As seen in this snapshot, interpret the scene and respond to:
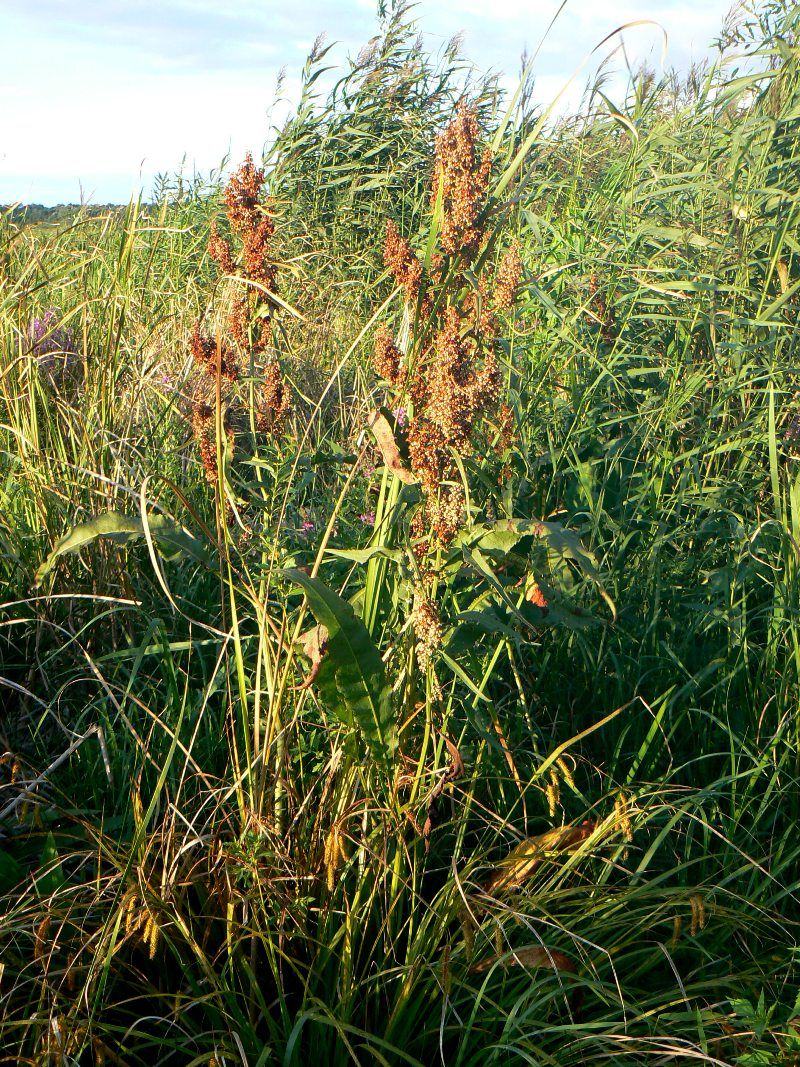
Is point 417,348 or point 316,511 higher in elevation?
point 417,348

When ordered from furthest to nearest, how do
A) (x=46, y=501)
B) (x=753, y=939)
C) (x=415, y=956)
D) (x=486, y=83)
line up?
(x=486, y=83) < (x=46, y=501) < (x=753, y=939) < (x=415, y=956)

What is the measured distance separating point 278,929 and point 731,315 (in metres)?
2.01

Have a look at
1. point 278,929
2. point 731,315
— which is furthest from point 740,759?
point 731,315

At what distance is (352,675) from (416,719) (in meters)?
0.26

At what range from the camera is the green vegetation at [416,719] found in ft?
4.51

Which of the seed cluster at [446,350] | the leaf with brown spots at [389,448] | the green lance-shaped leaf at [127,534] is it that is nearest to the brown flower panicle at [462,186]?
the seed cluster at [446,350]

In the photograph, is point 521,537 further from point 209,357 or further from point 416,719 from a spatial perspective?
point 209,357

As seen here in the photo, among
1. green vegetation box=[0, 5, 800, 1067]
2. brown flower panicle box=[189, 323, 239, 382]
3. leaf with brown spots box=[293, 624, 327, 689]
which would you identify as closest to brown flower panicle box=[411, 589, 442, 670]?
green vegetation box=[0, 5, 800, 1067]

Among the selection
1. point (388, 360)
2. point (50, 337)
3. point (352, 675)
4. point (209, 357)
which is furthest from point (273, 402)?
point (50, 337)

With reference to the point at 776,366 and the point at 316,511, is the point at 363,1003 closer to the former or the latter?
the point at 316,511

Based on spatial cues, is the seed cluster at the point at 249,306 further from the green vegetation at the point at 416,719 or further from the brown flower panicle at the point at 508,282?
the brown flower panicle at the point at 508,282

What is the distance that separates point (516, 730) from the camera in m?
1.86

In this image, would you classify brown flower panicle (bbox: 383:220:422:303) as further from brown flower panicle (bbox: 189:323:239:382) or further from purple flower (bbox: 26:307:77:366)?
purple flower (bbox: 26:307:77:366)

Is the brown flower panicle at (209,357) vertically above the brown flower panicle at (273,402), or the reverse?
the brown flower panicle at (209,357)
